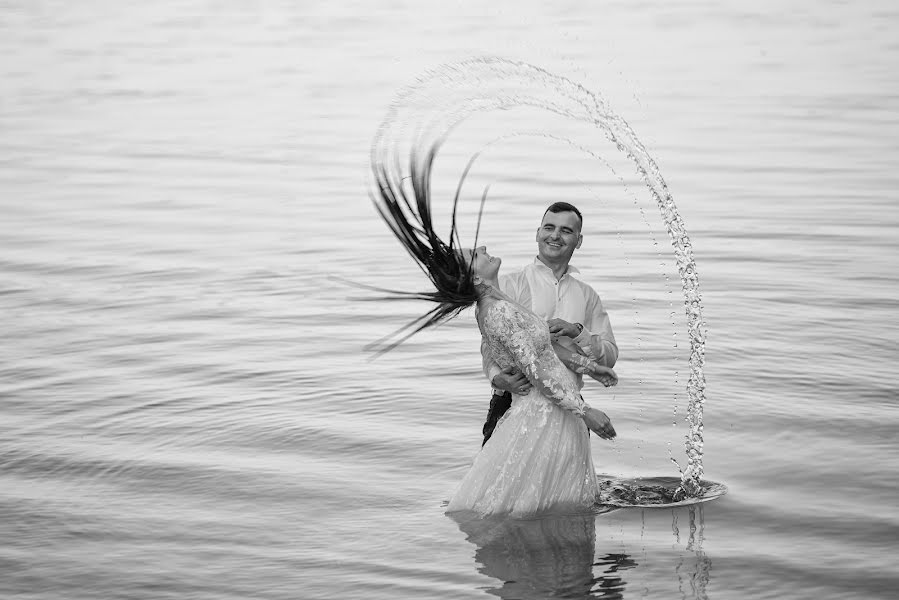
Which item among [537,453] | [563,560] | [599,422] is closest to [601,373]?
[599,422]

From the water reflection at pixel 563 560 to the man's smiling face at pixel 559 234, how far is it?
1432mm

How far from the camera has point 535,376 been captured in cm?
685

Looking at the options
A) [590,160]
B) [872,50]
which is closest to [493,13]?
[872,50]

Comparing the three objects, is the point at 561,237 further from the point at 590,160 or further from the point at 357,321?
the point at 590,160

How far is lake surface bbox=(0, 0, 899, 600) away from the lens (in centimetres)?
708

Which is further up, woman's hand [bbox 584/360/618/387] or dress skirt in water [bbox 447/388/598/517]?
woman's hand [bbox 584/360/618/387]

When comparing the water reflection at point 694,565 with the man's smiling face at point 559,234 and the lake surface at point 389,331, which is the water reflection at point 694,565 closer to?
the lake surface at point 389,331

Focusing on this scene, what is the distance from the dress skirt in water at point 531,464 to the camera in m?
7.16

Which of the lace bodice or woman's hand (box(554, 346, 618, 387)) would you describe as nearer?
the lace bodice

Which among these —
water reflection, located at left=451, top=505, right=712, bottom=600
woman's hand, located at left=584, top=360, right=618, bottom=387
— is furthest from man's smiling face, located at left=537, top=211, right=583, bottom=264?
water reflection, located at left=451, top=505, right=712, bottom=600

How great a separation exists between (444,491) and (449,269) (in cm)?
178

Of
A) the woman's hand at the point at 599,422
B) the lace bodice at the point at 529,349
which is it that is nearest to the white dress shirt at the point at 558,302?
the lace bodice at the point at 529,349

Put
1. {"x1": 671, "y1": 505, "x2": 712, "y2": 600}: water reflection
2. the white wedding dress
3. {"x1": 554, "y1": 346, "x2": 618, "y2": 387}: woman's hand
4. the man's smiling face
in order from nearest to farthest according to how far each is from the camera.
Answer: {"x1": 671, "y1": 505, "x2": 712, "y2": 600}: water reflection
the white wedding dress
{"x1": 554, "y1": 346, "x2": 618, "y2": 387}: woman's hand
the man's smiling face

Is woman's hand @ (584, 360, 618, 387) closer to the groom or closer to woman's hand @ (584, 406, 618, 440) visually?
the groom
